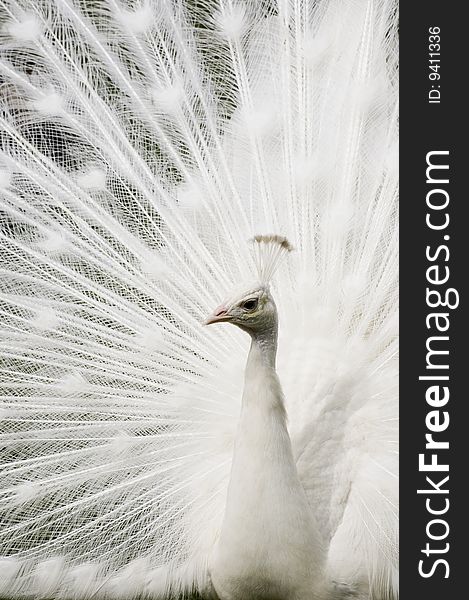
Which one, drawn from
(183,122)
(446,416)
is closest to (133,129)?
(183,122)

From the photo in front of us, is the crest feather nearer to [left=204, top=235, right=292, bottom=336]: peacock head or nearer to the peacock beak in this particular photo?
[left=204, top=235, right=292, bottom=336]: peacock head

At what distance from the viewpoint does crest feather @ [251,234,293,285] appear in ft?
5.55

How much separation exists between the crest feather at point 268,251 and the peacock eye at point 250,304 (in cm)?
5

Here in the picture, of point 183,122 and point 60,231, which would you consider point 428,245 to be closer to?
point 183,122

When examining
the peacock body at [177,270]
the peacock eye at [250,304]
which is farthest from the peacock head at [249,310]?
the peacock body at [177,270]

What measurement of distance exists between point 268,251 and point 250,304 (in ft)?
0.38

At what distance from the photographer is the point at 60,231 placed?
7.12ft

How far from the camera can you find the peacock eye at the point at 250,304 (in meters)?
1.65

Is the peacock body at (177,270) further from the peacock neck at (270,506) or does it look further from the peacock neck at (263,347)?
the peacock neck at (263,347)

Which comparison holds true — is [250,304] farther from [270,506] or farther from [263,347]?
[270,506]

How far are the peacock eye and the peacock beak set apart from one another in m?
0.03

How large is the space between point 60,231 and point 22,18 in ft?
1.84

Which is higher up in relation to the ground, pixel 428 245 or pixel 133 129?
pixel 133 129

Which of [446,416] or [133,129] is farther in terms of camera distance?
[133,129]
